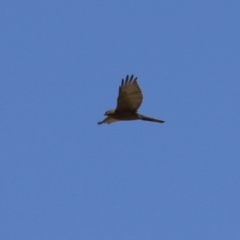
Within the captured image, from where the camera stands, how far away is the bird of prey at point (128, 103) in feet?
138

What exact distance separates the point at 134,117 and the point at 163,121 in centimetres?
94

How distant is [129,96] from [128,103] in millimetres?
378

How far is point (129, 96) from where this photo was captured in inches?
1670

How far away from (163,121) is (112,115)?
1.64 m

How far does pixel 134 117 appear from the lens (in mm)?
43344

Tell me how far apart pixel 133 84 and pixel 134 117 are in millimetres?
1650

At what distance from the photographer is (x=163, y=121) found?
4353 cm

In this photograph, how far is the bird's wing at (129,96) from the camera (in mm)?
42062

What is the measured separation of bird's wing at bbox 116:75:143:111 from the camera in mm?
42062

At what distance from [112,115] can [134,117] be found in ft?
2.30

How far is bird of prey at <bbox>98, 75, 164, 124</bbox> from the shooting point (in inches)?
1656

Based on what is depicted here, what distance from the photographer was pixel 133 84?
42.0 meters

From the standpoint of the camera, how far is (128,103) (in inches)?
1682

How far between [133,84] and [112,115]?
1.64 m
